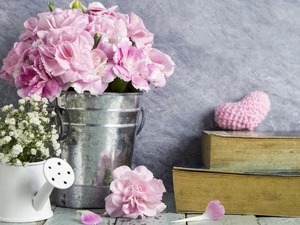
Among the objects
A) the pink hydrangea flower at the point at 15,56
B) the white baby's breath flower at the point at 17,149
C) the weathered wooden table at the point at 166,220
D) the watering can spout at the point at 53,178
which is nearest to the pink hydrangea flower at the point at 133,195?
the weathered wooden table at the point at 166,220

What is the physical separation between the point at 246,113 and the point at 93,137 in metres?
0.40

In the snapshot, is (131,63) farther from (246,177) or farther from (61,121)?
(246,177)

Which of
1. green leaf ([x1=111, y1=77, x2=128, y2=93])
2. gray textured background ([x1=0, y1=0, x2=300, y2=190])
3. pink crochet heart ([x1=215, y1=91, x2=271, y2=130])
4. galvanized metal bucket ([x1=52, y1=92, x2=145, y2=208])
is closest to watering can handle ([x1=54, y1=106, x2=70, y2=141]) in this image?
galvanized metal bucket ([x1=52, y1=92, x2=145, y2=208])

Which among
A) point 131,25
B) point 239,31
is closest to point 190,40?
point 239,31

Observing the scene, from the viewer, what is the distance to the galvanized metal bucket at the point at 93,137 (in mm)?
1363

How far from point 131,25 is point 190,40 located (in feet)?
0.78

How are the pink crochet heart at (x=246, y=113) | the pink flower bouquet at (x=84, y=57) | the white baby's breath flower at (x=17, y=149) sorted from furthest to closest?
the pink crochet heart at (x=246, y=113)
the pink flower bouquet at (x=84, y=57)
the white baby's breath flower at (x=17, y=149)

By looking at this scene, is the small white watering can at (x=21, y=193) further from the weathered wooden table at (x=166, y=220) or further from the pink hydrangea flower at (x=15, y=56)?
the pink hydrangea flower at (x=15, y=56)

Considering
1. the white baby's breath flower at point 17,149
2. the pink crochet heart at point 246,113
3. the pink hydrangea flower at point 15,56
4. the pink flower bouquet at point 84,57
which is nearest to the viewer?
the white baby's breath flower at point 17,149

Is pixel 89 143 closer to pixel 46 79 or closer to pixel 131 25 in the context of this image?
pixel 46 79

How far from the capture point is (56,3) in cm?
158

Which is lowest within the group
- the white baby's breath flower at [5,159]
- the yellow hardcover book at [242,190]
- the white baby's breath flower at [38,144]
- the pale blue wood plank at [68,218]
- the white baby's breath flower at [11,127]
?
the pale blue wood plank at [68,218]

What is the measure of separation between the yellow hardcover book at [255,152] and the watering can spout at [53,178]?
1.14 feet

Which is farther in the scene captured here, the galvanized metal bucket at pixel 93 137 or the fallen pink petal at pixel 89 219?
the galvanized metal bucket at pixel 93 137
